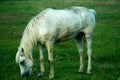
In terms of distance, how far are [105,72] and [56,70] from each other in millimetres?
2005

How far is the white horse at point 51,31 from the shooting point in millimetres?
13688

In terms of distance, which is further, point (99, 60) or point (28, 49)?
point (99, 60)

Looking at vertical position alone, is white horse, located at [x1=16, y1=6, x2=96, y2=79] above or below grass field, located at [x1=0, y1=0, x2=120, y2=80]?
above

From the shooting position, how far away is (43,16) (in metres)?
14.2

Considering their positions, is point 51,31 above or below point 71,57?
above

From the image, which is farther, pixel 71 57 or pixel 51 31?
pixel 71 57

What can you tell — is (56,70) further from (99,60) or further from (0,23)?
(0,23)

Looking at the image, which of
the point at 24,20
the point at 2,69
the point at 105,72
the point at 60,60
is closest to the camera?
the point at 105,72

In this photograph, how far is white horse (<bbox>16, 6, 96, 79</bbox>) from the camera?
44.9 feet

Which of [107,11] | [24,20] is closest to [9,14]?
[24,20]

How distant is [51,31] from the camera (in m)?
14.0

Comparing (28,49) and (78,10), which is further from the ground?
(78,10)

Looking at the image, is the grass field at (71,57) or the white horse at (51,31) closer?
the white horse at (51,31)

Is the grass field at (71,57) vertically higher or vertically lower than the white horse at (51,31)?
lower
